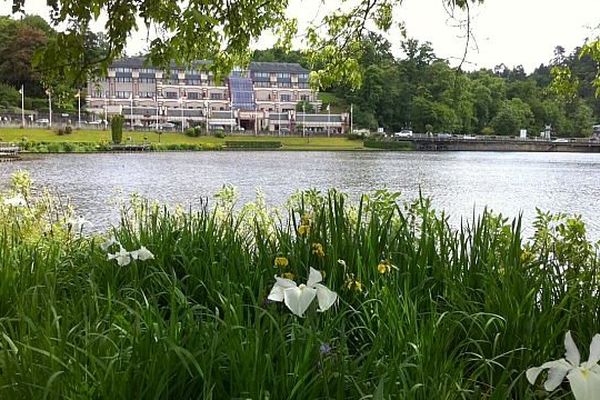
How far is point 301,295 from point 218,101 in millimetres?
89621

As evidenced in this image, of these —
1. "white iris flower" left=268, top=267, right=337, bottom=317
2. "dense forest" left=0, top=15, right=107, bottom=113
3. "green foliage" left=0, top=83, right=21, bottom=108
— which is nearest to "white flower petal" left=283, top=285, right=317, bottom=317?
"white iris flower" left=268, top=267, right=337, bottom=317

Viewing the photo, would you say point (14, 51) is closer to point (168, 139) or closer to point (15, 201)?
point (168, 139)

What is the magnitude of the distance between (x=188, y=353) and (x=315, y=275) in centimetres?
36

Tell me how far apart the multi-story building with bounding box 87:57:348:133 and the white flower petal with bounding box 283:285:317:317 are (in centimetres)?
7969

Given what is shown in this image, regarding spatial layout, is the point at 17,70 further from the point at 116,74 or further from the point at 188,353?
the point at 188,353

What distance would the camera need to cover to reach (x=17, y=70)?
58.3 metres

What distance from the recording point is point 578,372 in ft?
3.71

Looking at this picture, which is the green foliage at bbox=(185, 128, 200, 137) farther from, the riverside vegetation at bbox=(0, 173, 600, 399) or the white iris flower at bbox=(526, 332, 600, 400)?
the white iris flower at bbox=(526, 332, 600, 400)

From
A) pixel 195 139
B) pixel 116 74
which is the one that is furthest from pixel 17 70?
pixel 116 74

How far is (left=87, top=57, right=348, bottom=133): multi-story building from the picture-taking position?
83.4 meters

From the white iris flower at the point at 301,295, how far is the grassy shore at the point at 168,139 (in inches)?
2026

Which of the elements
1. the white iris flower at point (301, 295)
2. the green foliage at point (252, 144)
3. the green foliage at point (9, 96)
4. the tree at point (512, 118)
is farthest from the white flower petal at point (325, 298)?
the tree at point (512, 118)

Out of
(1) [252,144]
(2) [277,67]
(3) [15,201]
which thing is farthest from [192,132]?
(3) [15,201]

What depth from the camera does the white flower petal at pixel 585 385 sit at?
1.08m
